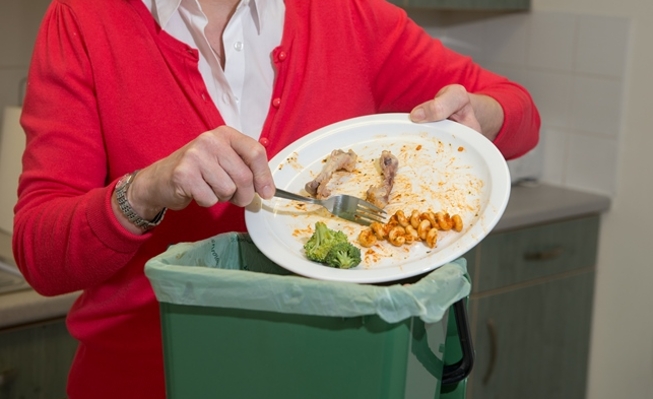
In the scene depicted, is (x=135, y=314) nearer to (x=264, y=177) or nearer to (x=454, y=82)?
(x=264, y=177)

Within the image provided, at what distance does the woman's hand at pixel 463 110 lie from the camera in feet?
3.49

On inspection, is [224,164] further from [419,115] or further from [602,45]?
[602,45]

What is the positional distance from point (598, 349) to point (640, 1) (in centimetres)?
92

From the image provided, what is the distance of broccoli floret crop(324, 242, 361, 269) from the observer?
0.86 metres

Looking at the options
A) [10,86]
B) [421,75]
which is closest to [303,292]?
[421,75]

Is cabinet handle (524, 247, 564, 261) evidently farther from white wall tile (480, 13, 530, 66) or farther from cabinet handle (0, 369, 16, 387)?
cabinet handle (0, 369, 16, 387)

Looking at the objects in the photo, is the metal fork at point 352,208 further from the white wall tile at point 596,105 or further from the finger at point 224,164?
the white wall tile at point 596,105

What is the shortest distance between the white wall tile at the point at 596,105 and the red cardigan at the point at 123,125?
3.39 feet

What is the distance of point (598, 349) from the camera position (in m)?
2.29

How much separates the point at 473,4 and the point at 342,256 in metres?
1.55

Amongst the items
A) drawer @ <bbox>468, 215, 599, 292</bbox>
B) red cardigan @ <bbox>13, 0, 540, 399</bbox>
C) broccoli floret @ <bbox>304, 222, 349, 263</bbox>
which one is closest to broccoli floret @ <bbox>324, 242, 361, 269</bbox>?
broccoli floret @ <bbox>304, 222, 349, 263</bbox>

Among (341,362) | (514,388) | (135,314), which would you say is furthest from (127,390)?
(514,388)

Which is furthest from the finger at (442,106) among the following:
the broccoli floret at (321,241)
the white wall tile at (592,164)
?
the white wall tile at (592,164)

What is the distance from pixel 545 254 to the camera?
2.16m
